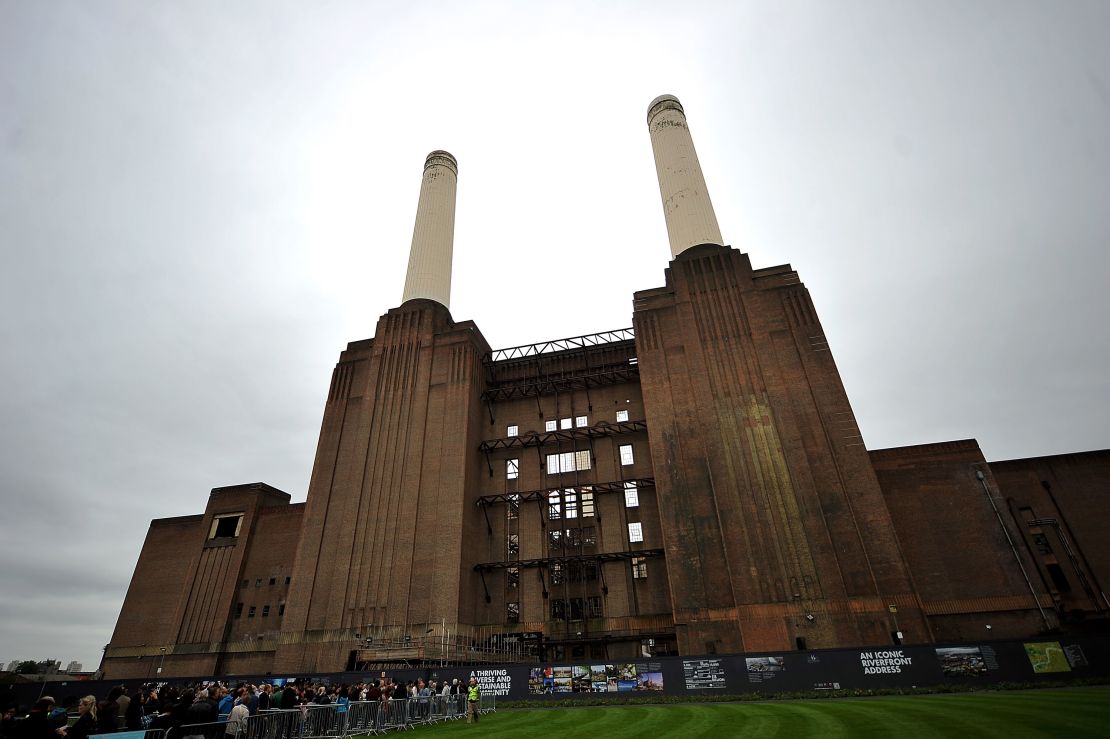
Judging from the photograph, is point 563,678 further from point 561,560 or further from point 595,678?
point 561,560

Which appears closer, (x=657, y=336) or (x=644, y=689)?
(x=644, y=689)

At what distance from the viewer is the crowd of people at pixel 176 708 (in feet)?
33.2

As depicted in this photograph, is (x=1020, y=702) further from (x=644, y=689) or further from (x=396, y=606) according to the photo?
(x=396, y=606)

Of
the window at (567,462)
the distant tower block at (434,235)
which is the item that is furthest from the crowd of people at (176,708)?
the distant tower block at (434,235)

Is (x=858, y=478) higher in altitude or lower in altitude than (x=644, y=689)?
higher

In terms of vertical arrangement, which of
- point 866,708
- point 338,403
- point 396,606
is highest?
point 338,403

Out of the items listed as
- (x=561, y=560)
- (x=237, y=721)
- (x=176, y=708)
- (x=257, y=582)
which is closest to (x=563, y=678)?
(x=237, y=721)

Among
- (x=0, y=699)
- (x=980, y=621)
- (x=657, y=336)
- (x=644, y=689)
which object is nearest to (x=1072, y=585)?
(x=980, y=621)

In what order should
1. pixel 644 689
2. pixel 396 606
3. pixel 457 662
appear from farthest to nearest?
pixel 396 606 → pixel 457 662 → pixel 644 689

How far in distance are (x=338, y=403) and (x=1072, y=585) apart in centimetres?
5770

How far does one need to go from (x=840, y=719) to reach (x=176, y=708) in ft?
53.3

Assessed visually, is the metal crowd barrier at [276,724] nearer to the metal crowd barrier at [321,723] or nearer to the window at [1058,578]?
the metal crowd barrier at [321,723]

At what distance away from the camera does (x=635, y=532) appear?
138 ft

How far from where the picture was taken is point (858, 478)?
35.9 metres
